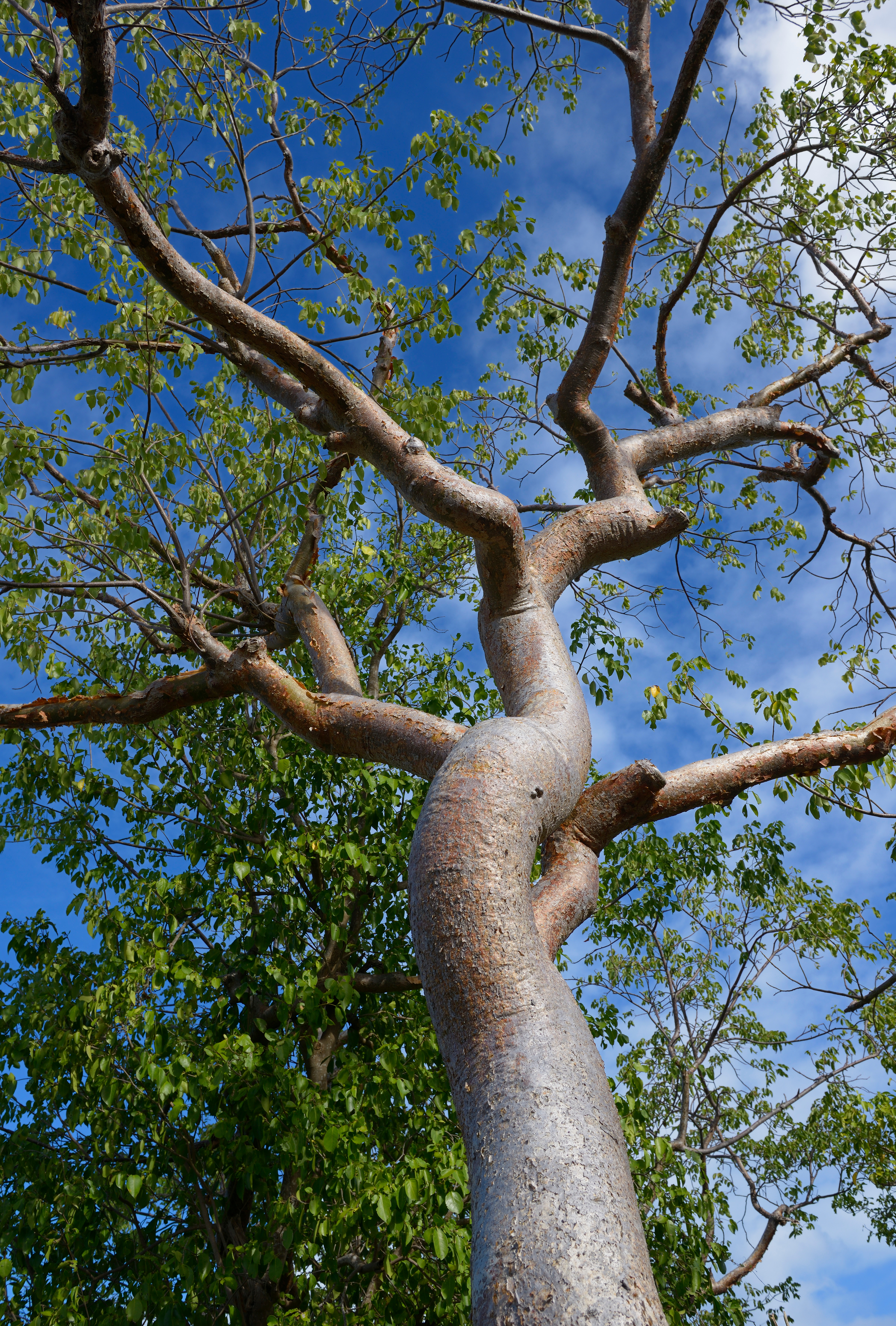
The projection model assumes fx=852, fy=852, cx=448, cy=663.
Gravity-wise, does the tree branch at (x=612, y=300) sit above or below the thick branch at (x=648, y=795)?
above

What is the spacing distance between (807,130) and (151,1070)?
6463 millimetres

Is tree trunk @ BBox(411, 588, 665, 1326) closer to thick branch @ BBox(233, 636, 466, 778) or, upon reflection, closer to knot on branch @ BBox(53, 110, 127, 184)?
thick branch @ BBox(233, 636, 466, 778)

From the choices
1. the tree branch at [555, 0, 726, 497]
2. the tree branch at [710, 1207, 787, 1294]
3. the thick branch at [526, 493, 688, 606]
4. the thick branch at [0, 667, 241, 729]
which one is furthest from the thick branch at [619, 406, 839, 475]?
the tree branch at [710, 1207, 787, 1294]

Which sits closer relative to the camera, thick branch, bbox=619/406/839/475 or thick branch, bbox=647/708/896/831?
thick branch, bbox=647/708/896/831

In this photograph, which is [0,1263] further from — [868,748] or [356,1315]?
[868,748]

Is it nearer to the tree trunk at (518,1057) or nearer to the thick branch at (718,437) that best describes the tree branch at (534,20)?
the thick branch at (718,437)

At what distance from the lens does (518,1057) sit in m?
1.56

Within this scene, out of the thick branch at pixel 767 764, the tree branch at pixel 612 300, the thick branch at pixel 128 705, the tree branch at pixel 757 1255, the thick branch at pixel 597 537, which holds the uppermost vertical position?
the tree branch at pixel 612 300

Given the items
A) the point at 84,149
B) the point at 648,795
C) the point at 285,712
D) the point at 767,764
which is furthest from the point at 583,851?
the point at 84,149

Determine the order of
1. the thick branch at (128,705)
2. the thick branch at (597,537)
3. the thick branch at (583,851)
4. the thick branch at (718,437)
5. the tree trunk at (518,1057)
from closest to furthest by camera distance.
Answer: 1. the tree trunk at (518,1057)
2. the thick branch at (583,851)
3. the thick branch at (597,537)
4. the thick branch at (128,705)
5. the thick branch at (718,437)

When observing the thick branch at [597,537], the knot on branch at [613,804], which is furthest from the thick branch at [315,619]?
the knot on branch at [613,804]

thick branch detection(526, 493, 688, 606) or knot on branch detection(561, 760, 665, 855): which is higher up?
thick branch detection(526, 493, 688, 606)

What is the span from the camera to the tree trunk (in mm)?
1245

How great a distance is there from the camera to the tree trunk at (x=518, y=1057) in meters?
1.25
